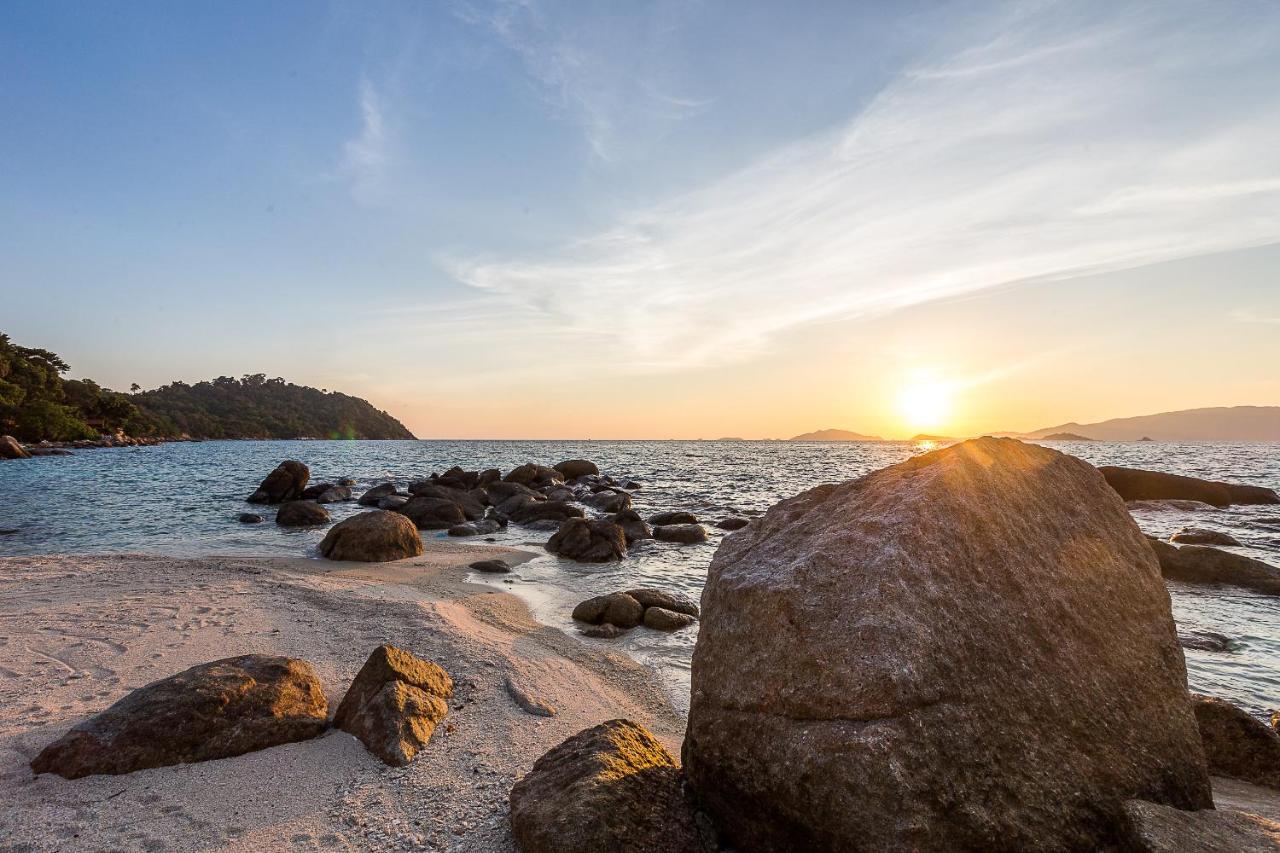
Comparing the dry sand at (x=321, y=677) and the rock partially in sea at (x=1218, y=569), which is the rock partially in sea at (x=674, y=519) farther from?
the rock partially in sea at (x=1218, y=569)

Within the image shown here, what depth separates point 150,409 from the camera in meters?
140

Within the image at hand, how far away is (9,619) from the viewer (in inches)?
330

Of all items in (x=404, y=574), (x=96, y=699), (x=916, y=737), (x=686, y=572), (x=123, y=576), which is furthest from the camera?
(x=686, y=572)

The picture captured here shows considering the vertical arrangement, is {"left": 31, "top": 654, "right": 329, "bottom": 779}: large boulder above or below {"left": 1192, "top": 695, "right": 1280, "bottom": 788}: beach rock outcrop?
above

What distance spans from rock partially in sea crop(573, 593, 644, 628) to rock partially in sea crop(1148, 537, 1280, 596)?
406 inches

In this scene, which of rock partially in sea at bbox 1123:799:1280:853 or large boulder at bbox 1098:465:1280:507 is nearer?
rock partially in sea at bbox 1123:799:1280:853

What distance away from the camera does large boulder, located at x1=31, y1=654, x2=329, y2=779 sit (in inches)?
170

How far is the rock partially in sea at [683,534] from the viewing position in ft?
60.5

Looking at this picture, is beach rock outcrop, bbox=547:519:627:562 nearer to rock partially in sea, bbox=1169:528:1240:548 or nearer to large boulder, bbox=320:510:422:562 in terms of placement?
large boulder, bbox=320:510:422:562

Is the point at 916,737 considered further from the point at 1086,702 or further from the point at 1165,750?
the point at 1165,750

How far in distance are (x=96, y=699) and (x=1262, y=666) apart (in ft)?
43.9

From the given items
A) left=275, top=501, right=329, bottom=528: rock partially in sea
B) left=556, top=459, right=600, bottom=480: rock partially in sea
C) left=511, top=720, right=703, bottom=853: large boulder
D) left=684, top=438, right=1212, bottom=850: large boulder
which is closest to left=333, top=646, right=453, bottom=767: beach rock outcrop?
left=511, top=720, right=703, bottom=853: large boulder

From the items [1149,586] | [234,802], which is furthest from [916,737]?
[234,802]

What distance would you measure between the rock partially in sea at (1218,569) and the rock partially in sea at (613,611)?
1031cm
